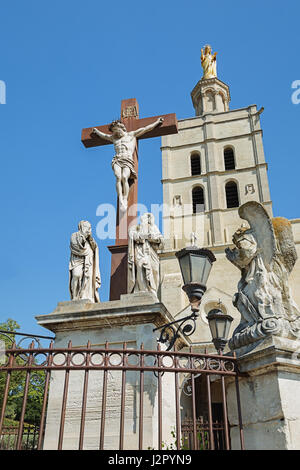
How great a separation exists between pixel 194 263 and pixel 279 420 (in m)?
2.15

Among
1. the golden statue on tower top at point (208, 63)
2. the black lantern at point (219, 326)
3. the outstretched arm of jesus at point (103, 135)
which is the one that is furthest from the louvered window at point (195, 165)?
the outstretched arm of jesus at point (103, 135)

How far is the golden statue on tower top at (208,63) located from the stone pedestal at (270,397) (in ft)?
145

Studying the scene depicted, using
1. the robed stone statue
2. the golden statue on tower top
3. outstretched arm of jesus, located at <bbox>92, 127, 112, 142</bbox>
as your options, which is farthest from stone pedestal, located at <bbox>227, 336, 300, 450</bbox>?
the golden statue on tower top

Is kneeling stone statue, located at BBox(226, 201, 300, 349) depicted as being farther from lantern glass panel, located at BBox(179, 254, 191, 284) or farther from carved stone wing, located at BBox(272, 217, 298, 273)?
lantern glass panel, located at BBox(179, 254, 191, 284)

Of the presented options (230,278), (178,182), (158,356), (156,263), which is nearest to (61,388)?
(158,356)

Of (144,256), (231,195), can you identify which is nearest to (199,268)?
(144,256)

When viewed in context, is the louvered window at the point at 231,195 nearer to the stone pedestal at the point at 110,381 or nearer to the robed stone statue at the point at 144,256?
the robed stone statue at the point at 144,256

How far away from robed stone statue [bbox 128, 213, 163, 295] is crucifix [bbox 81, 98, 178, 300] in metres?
0.63

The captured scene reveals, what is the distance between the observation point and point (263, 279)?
5.44m

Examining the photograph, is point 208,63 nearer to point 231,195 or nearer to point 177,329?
point 231,195

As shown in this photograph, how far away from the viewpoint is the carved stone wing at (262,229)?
18.5ft

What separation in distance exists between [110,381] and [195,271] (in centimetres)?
187

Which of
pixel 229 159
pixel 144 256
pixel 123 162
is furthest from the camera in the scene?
pixel 229 159

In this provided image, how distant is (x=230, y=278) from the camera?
30984 millimetres
